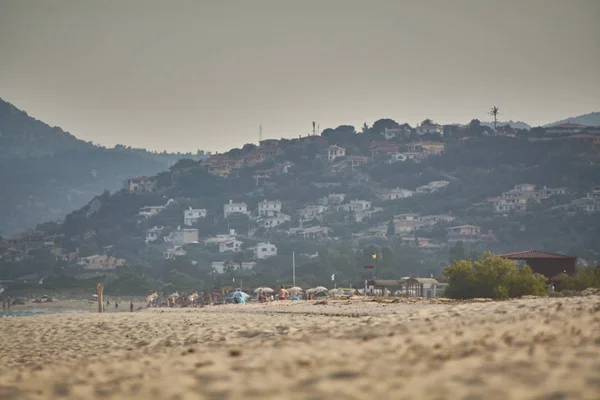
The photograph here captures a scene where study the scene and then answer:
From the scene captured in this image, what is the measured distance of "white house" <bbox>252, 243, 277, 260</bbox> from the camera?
136 metres

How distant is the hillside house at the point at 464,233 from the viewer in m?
140

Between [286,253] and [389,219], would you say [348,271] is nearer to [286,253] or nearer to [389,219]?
[286,253]

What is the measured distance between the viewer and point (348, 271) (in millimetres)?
105125

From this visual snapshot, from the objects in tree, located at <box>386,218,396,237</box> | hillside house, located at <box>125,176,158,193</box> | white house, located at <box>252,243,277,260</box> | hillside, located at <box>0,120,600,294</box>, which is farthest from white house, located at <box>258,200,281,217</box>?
hillside house, located at <box>125,176,158,193</box>

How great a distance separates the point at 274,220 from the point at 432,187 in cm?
3550

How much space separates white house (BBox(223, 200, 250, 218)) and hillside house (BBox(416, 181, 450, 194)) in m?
36.7

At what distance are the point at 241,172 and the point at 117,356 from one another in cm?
18568

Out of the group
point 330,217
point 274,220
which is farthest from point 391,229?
point 274,220

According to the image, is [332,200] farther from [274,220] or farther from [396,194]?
[274,220]

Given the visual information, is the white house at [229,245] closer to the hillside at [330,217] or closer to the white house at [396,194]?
the hillside at [330,217]

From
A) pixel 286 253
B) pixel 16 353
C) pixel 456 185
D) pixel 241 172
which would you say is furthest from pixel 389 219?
pixel 16 353

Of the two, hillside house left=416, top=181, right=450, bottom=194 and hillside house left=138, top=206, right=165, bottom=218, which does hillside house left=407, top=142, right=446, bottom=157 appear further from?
hillside house left=138, top=206, right=165, bottom=218

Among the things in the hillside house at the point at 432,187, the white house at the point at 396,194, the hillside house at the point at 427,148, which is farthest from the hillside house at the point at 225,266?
the hillside house at the point at 427,148

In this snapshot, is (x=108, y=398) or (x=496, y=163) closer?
(x=108, y=398)
